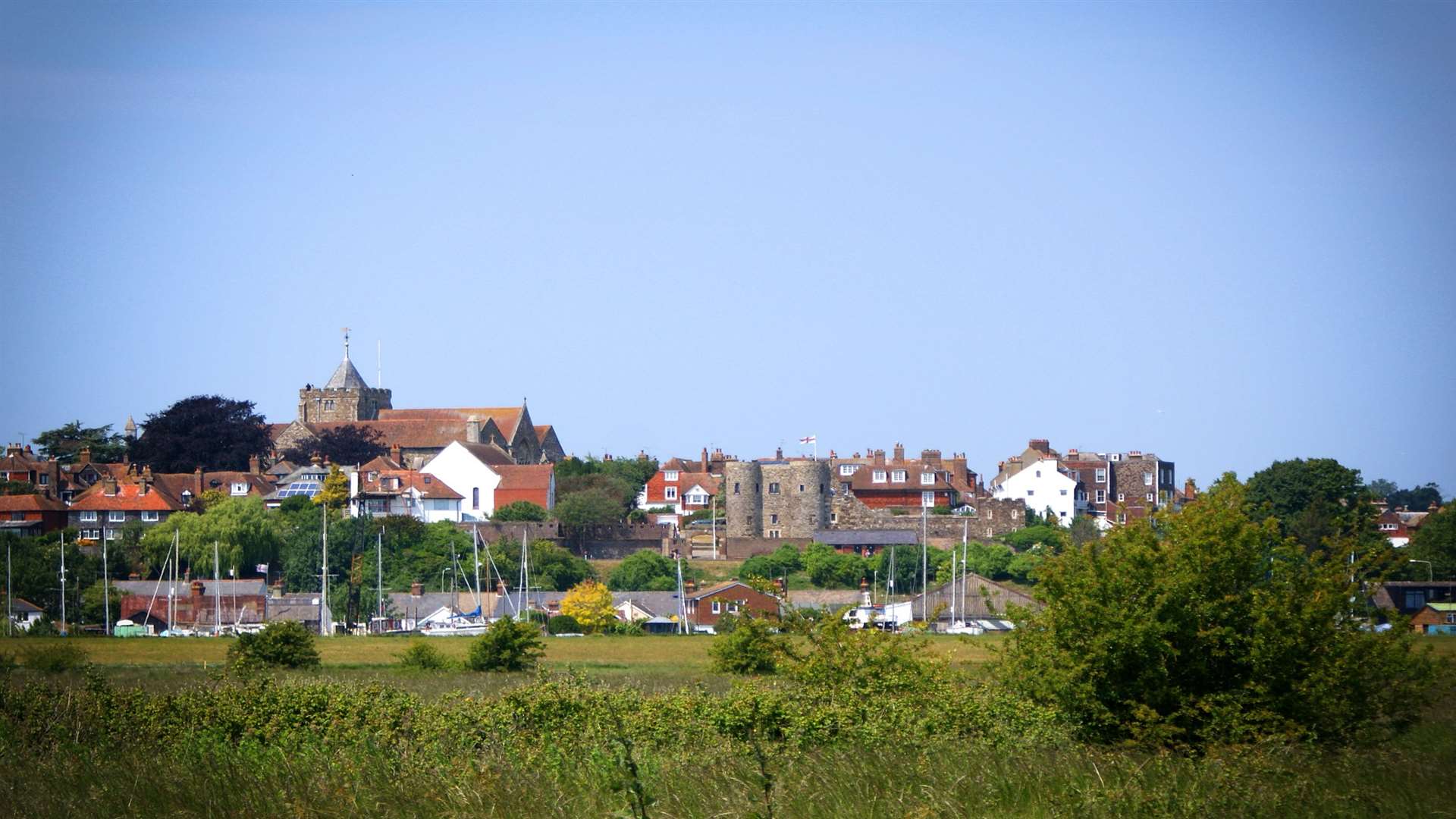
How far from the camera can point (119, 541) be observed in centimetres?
7094

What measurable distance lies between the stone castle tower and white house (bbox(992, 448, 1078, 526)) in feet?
50.8

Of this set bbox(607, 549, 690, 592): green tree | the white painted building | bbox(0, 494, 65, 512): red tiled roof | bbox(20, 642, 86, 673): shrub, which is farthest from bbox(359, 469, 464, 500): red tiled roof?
bbox(20, 642, 86, 673): shrub

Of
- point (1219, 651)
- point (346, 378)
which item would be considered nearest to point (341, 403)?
point (346, 378)

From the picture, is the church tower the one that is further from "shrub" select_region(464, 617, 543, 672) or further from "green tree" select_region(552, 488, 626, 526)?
"shrub" select_region(464, 617, 543, 672)

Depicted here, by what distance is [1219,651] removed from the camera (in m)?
16.0

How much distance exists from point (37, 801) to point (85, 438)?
98213 millimetres

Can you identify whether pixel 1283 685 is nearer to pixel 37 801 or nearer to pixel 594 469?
pixel 37 801

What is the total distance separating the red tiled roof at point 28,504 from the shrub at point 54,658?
140 ft

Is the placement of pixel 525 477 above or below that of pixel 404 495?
above

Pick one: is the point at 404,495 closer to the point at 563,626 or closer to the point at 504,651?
the point at 563,626

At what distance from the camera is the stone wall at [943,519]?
8281 cm

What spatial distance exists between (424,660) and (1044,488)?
6578cm

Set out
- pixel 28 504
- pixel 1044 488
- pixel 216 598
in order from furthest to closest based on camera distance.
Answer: pixel 1044 488
pixel 28 504
pixel 216 598

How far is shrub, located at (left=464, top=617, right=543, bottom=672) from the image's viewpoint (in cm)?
3647
